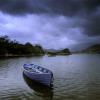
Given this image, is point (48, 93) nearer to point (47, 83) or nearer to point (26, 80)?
point (47, 83)

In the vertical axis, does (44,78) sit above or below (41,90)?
above

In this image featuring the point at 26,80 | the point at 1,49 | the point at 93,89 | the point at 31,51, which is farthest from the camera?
the point at 31,51

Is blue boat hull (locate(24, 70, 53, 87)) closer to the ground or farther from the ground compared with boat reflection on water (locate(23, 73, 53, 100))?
farther from the ground

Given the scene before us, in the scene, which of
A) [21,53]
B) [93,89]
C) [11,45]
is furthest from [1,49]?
[93,89]

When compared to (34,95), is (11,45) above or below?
above

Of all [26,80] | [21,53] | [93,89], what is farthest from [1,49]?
[93,89]

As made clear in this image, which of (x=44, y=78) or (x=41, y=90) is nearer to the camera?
(x=41, y=90)

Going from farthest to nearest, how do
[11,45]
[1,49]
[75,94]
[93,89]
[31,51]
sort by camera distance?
1. [31,51]
2. [11,45]
3. [1,49]
4. [93,89]
5. [75,94]

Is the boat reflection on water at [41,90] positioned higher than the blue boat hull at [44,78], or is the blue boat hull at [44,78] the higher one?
the blue boat hull at [44,78]

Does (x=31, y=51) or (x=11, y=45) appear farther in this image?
(x=31, y=51)

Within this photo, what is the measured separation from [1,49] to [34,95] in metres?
120

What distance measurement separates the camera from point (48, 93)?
25.8 m

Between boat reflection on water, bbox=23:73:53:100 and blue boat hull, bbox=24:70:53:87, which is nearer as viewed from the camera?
boat reflection on water, bbox=23:73:53:100

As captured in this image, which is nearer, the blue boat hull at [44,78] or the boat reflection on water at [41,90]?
the boat reflection on water at [41,90]
